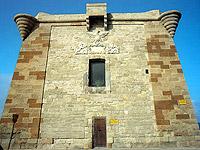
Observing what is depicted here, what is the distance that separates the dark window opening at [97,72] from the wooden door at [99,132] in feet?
5.15

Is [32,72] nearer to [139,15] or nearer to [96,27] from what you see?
[96,27]

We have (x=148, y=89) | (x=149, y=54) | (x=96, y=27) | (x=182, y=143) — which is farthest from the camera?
(x=96, y=27)

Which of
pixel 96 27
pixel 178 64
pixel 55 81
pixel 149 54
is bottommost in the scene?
pixel 55 81

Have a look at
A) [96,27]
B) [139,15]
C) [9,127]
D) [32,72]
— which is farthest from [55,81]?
[139,15]

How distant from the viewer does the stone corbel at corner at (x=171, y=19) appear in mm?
8359

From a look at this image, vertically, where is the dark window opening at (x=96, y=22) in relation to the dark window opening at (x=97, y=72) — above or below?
above

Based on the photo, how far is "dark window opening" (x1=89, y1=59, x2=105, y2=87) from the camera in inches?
309

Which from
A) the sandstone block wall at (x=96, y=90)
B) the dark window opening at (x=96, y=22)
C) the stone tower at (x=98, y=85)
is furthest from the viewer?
the dark window opening at (x=96, y=22)

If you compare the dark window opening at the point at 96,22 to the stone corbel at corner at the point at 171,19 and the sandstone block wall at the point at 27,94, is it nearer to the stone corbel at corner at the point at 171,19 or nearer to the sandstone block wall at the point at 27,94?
the sandstone block wall at the point at 27,94

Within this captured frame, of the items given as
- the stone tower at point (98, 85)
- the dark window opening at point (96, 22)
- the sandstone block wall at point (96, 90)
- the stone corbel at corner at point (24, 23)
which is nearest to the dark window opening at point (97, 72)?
the stone tower at point (98, 85)

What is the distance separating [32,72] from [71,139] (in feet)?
11.1

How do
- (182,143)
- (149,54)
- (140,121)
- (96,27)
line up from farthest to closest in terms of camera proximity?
(96,27) → (149,54) → (140,121) → (182,143)

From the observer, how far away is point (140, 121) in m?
6.95

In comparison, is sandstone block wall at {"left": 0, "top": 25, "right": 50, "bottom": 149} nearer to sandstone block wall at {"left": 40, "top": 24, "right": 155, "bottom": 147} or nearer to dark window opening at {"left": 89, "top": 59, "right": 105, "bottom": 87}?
sandstone block wall at {"left": 40, "top": 24, "right": 155, "bottom": 147}
